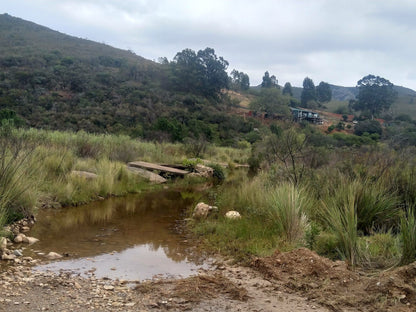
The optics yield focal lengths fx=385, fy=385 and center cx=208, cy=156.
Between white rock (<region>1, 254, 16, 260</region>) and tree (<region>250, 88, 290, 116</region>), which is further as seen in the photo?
tree (<region>250, 88, 290, 116</region>)

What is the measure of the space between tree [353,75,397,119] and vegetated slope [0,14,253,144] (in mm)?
29253

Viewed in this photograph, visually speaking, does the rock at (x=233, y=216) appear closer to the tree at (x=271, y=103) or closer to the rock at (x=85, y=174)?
the rock at (x=85, y=174)

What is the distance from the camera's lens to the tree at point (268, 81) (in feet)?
300

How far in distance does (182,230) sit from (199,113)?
36.4 meters

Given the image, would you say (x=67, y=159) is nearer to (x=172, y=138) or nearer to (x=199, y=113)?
(x=172, y=138)

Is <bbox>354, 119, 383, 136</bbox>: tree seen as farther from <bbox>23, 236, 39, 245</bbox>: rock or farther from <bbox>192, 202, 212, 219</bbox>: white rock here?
<bbox>23, 236, 39, 245</bbox>: rock

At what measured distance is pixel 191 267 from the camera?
569cm

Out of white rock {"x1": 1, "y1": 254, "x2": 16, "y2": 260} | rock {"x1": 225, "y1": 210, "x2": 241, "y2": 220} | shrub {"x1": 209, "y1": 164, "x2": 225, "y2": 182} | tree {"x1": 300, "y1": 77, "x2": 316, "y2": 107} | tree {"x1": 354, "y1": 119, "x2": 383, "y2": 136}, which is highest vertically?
tree {"x1": 300, "y1": 77, "x2": 316, "y2": 107}

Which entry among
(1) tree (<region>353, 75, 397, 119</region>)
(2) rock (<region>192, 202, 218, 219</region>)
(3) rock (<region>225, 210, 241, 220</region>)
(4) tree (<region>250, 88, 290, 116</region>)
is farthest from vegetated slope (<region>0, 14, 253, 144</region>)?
(1) tree (<region>353, 75, 397, 119</region>)

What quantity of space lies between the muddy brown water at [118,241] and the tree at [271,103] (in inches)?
1959

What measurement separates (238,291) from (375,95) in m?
70.6

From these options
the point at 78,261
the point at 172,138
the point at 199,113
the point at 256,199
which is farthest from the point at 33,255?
the point at 199,113

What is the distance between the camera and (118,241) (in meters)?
6.89

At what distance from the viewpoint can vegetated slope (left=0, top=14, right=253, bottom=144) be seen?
3120cm
